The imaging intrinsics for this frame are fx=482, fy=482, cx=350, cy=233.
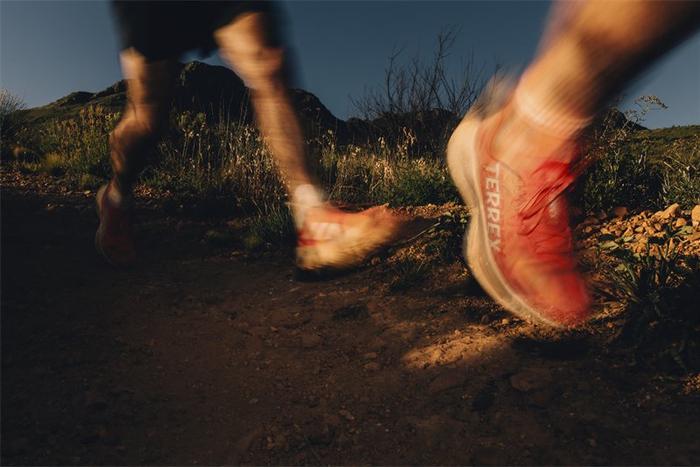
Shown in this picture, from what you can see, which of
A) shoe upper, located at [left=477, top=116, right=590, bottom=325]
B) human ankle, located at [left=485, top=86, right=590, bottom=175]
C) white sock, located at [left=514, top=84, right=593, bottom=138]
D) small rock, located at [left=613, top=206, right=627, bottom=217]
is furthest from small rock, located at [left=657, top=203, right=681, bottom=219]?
white sock, located at [left=514, top=84, right=593, bottom=138]

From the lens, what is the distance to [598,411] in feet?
3.82

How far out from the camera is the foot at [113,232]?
2287mm

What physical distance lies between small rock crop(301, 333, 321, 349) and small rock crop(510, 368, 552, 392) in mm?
684

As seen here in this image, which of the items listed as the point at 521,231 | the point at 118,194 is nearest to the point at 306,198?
the point at 521,231

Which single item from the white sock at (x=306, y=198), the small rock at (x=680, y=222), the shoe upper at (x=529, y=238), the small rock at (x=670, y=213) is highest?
the white sock at (x=306, y=198)

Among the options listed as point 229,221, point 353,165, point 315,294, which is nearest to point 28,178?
point 229,221

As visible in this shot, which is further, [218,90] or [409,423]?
[218,90]

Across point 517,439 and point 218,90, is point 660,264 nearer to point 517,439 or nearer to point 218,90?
point 517,439

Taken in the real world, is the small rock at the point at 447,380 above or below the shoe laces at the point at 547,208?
below

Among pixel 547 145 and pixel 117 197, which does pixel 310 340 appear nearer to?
pixel 547 145

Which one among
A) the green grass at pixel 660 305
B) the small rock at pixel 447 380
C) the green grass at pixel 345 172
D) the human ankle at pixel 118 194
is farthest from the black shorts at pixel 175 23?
the green grass at pixel 345 172

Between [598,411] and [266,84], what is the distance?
1.35m

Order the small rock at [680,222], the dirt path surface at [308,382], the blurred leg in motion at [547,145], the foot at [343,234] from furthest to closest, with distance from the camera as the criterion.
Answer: the small rock at [680,222], the foot at [343,234], the dirt path surface at [308,382], the blurred leg in motion at [547,145]

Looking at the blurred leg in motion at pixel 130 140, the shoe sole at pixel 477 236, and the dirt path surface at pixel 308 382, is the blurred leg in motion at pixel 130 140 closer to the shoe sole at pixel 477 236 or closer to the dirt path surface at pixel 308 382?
the dirt path surface at pixel 308 382
